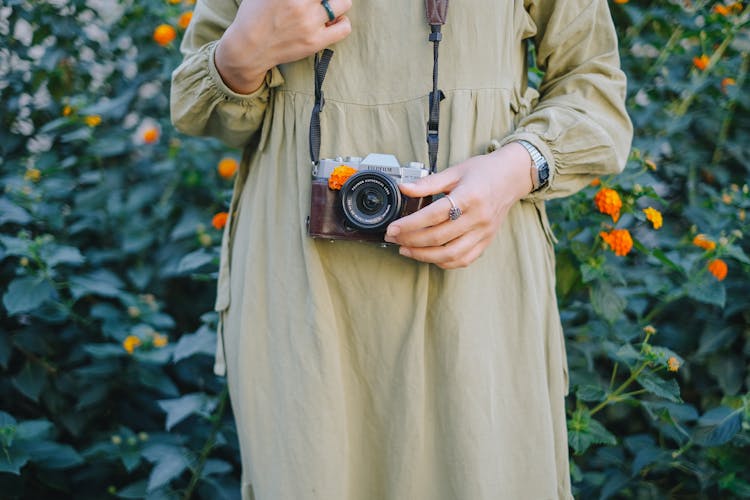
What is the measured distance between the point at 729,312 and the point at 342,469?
1.16m

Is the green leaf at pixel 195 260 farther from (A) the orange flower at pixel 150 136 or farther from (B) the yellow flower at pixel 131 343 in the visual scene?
(A) the orange flower at pixel 150 136

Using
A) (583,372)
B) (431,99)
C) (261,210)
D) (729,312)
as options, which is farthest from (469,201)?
(729,312)

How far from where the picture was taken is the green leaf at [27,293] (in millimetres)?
1655

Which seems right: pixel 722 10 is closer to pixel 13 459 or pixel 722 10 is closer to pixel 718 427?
pixel 718 427

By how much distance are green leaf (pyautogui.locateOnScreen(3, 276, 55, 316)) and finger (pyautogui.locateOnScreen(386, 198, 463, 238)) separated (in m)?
1.19

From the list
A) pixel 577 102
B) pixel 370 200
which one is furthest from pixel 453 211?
pixel 577 102

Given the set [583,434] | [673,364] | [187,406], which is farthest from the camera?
[187,406]

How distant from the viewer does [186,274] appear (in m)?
2.08

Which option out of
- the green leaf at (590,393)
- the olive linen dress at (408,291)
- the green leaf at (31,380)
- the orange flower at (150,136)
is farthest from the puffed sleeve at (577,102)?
the green leaf at (31,380)

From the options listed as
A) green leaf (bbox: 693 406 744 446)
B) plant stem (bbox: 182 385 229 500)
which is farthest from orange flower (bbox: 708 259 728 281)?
plant stem (bbox: 182 385 229 500)

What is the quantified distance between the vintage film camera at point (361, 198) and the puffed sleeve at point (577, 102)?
0.20m

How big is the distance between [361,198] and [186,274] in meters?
1.29

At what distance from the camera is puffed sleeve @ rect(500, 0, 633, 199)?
1.02 m

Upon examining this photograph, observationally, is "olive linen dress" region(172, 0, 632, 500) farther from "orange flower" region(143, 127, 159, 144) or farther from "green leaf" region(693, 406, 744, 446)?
"orange flower" region(143, 127, 159, 144)
